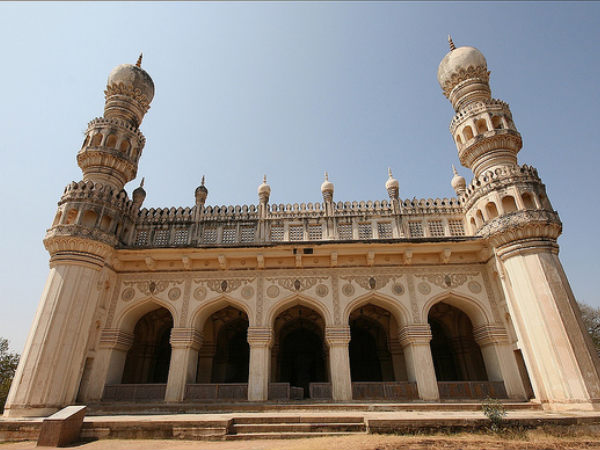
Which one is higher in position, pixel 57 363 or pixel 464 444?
pixel 57 363

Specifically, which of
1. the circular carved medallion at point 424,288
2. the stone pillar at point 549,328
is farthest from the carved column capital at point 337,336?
the stone pillar at point 549,328

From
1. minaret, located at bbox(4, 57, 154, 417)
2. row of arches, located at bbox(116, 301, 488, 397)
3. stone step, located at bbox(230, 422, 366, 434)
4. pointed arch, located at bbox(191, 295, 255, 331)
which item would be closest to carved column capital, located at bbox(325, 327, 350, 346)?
row of arches, located at bbox(116, 301, 488, 397)

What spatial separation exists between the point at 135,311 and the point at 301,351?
791 cm

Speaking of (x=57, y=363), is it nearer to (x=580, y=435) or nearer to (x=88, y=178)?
(x=88, y=178)

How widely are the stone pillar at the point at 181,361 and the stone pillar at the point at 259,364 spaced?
204 centimetres

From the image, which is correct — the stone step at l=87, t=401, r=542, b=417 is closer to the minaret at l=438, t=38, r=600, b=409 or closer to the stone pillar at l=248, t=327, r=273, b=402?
the stone pillar at l=248, t=327, r=273, b=402

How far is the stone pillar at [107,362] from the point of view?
11641 mm

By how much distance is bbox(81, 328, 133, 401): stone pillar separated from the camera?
11641 millimetres

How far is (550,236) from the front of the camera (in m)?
11.4

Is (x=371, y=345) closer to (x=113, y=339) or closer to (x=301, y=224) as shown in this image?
(x=301, y=224)

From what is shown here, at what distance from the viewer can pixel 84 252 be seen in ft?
39.3

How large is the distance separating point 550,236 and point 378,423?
27.4ft

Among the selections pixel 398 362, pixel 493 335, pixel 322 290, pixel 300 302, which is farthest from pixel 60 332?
pixel 493 335

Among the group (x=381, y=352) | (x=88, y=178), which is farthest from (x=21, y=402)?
(x=381, y=352)
